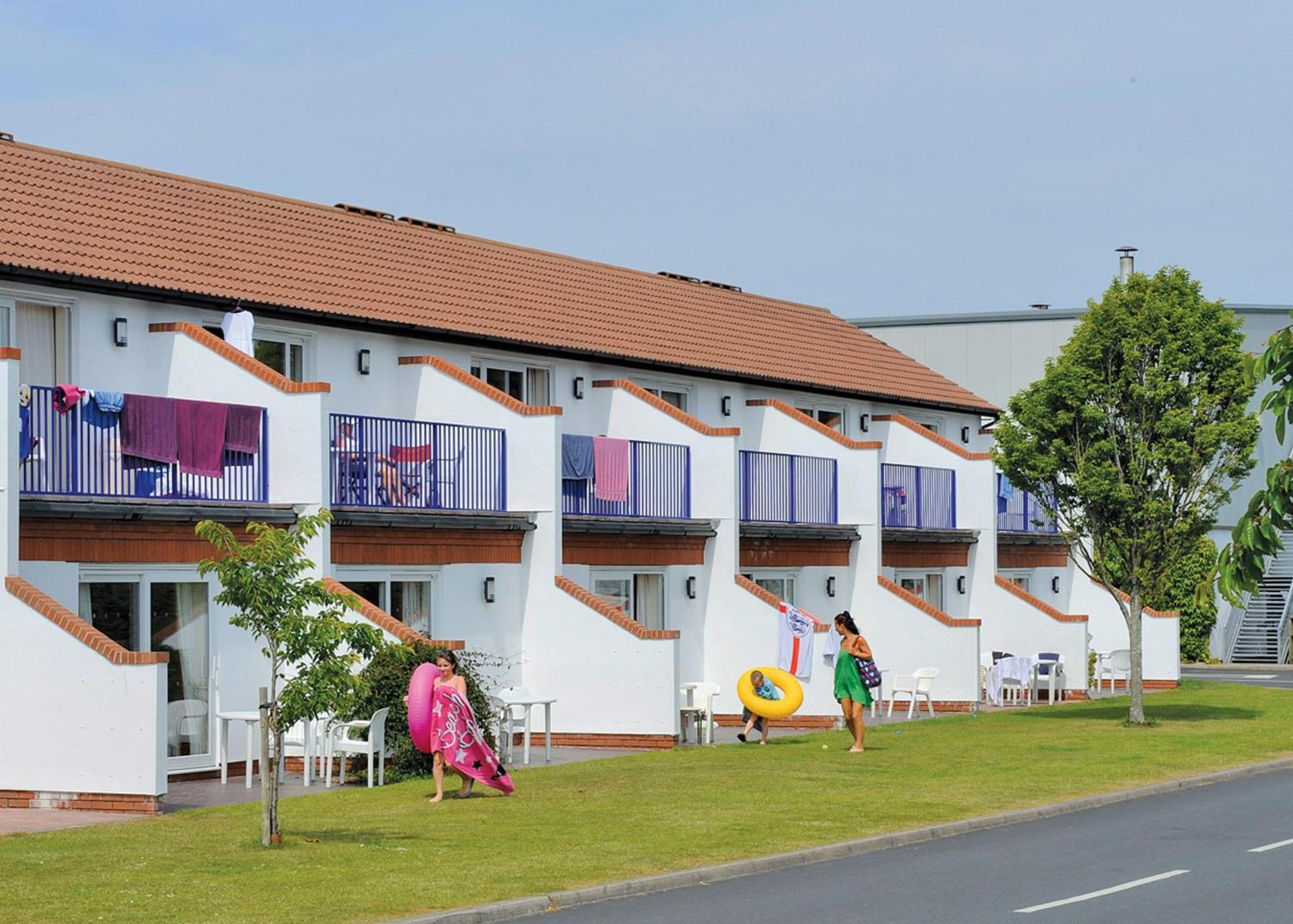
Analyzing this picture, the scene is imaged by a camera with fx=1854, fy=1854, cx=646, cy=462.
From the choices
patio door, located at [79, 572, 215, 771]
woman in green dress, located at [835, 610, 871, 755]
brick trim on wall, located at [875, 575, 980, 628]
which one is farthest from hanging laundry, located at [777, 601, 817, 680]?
patio door, located at [79, 572, 215, 771]

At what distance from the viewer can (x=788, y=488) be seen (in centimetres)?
3247

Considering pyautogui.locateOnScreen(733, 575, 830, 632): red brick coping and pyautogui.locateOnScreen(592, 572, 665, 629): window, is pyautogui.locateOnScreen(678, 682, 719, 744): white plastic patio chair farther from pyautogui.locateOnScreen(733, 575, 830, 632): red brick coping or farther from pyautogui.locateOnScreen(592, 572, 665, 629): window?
pyautogui.locateOnScreen(592, 572, 665, 629): window

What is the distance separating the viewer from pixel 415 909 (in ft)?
38.8

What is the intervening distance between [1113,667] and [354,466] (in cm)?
1871

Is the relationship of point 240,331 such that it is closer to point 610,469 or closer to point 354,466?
point 354,466

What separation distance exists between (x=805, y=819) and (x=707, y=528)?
1311 cm

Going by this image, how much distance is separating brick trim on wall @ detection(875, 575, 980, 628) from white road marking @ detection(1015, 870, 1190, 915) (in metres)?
17.9

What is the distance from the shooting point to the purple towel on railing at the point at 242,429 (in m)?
21.9

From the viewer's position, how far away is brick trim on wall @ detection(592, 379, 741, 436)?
2959cm

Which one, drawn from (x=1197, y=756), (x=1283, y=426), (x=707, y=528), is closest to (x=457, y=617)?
(x=707, y=528)

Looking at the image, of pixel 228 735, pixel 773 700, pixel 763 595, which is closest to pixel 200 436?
pixel 228 735

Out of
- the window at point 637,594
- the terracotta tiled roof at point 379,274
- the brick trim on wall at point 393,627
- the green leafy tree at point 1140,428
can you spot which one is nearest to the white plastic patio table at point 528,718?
→ the brick trim on wall at point 393,627

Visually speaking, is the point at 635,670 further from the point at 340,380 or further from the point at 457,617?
the point at 340,380

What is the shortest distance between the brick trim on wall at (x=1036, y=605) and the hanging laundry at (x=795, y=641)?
27.7 feet
